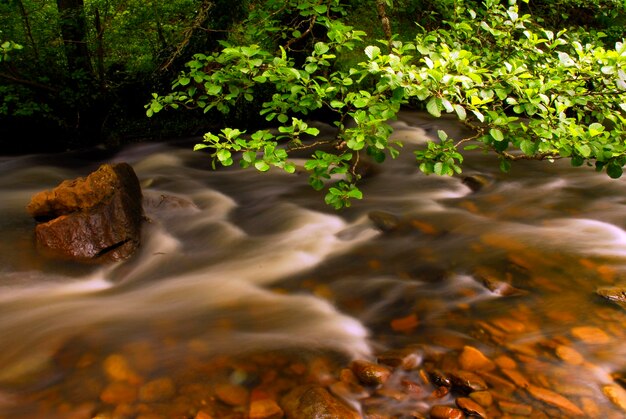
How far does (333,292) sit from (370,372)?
111 centimetres

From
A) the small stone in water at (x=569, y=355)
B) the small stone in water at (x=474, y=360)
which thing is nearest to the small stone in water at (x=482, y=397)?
the small stone in water at (x=474, y=360)

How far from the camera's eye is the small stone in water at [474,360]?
2.75 meters

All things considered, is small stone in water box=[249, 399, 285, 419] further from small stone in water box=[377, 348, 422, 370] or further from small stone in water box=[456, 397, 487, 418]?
small stone in water box=[456, 397, 487, 418]

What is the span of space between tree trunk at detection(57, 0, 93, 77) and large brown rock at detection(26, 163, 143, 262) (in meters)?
3.42

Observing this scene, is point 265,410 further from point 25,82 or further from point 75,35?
point 75,35

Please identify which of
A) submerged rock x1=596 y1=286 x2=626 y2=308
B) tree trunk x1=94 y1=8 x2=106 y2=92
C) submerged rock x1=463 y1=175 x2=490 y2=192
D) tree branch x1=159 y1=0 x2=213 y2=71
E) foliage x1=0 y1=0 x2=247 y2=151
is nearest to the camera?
submerged rock x1=596 y1=286 x2=626 y2=308

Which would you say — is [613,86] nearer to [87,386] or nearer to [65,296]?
[87,386]

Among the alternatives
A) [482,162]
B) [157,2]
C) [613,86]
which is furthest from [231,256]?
[157,2]

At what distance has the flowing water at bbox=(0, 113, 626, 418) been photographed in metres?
2.77

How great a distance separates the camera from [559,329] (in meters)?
3.09

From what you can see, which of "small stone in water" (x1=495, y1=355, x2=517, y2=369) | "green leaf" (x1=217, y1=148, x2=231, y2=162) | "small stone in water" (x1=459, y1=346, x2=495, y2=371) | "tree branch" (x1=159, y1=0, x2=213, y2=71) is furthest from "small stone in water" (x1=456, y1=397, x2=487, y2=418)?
"tree branch" (x1=159, y1=0, x2=213, y2=71)

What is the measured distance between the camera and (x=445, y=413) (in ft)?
8.05

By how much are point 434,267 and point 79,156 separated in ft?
18.2

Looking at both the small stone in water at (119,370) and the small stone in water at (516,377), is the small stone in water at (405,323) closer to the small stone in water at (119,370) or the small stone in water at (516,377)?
the small stone in water at (516,377)
